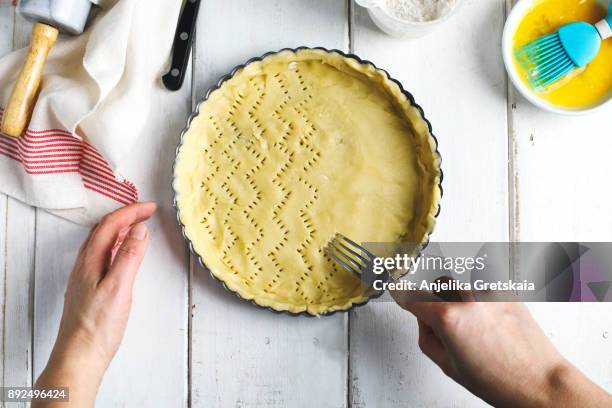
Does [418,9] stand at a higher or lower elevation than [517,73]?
higher

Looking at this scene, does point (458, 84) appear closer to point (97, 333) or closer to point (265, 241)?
point (265, 241)

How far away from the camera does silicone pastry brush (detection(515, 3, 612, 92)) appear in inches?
48.5

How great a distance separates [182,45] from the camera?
1.28 m

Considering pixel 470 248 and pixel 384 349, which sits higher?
pixel 470 248

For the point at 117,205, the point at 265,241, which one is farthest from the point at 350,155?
the point at 117,205

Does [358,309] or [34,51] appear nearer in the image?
[34,51]

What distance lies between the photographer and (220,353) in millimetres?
1287

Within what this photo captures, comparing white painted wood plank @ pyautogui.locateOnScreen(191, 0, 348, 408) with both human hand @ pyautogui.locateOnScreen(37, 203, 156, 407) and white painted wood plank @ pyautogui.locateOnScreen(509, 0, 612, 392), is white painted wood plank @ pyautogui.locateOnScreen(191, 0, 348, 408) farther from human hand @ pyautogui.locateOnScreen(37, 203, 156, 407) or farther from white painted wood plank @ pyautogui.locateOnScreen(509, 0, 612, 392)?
white painted wood plank @ pyautogui.locateOnScreen(509, 0, 612, 392)

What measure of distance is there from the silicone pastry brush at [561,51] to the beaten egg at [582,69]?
0.02m

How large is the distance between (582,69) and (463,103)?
0.80ft

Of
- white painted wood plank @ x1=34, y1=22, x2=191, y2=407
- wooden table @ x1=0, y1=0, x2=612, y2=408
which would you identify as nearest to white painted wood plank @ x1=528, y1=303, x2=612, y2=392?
wooden table @ x1=0, y1=0, x2=612, y2=408

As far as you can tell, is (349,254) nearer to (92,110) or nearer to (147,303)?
(147,303)

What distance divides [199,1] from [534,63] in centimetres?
70

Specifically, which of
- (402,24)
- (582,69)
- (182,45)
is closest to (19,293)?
(182,45)
